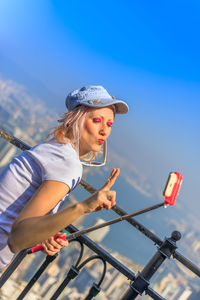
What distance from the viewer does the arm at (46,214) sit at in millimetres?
1087

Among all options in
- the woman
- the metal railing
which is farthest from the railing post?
the woman

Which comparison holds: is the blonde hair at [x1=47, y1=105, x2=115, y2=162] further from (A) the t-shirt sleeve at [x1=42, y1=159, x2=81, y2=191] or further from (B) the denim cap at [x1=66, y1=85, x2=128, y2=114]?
(A) the t-shirt sleeve at [x1=42, y1=159, x2=81, y2=191]

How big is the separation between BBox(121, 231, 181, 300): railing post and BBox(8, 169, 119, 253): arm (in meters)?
1.16

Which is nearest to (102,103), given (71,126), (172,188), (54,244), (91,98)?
(91,98)

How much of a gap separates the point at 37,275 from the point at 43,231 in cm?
127

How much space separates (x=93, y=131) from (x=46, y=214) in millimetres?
528

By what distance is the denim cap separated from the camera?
1.53 m

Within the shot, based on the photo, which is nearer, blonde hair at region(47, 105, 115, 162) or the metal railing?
blonde hair at region(47, 105, 115, 162)

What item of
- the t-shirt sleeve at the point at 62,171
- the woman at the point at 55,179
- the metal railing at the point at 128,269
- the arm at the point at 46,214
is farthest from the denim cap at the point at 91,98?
the metal railing at the point at 128,269

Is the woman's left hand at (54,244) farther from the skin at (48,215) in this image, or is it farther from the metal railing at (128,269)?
the metal railing at (128,269)

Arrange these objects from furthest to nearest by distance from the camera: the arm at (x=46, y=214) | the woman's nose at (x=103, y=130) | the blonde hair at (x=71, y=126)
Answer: the woman's nose at (x=103, y=130)
the blonde hair at (x=71, y=126)
the arm at (x=46, y=214)

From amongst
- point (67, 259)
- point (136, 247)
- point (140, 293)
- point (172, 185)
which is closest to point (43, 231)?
point (172, 185)

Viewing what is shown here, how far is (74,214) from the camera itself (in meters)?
1.09

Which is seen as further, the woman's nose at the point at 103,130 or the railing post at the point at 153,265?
the railing post at the point at 153,265
